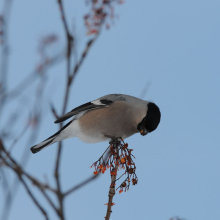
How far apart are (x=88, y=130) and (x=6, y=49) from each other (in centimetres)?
190

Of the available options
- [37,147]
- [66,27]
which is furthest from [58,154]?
[37,147]

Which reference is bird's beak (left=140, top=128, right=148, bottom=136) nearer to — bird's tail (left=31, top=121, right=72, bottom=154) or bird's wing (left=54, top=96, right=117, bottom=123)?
bird's wing (left=54, top=96, right=117, bottom=123)

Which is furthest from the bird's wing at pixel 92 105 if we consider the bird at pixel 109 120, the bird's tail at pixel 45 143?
the bird's tail at pixel 45 143

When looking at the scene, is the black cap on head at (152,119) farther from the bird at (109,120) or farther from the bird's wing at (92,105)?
the bird's wing at (92,105)

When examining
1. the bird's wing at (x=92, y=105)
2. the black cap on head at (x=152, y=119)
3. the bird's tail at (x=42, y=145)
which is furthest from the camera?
the bird's wing at (x=92, y=105)

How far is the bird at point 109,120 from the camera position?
3781 mm

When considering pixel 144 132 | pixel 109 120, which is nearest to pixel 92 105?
pixel 109 120

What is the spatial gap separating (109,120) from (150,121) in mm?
490

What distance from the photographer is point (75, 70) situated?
5.26 feet

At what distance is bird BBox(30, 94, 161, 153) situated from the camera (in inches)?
149

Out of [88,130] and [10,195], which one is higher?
[88,130]

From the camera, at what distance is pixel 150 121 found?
12.3ft

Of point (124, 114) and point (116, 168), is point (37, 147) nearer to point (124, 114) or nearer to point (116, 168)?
point (124, 114)

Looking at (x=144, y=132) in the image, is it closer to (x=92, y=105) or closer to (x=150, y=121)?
(x=150, y=121)
